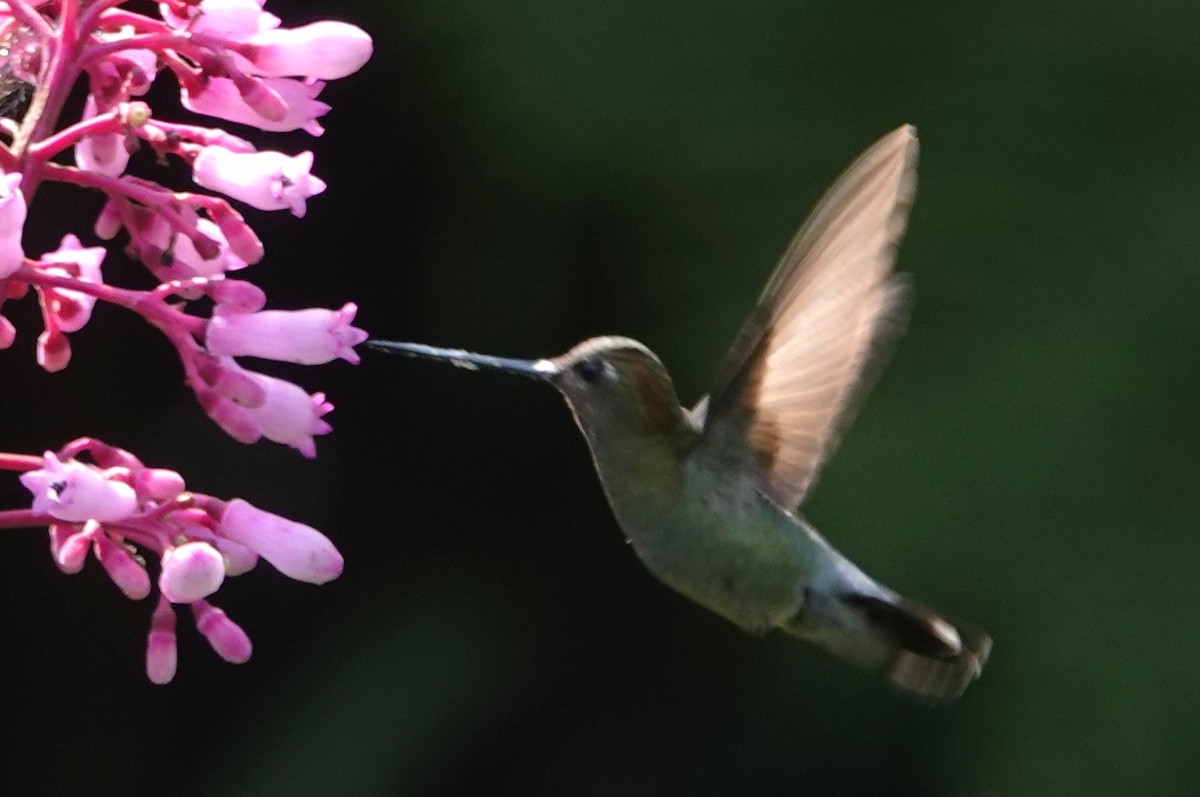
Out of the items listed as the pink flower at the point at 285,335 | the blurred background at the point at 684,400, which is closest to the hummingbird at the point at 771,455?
the pink flower at the point at 285,335

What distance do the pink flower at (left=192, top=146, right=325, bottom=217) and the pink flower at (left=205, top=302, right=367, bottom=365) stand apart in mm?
89

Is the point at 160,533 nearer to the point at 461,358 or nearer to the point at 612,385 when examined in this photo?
the point at 461,358

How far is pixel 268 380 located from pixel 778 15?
2.36m

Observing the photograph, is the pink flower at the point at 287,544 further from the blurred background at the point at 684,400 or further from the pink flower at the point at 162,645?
the blurred background at the point at 684,400

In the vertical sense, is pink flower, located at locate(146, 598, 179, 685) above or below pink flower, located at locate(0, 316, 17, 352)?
below

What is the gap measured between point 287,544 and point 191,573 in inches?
5.5

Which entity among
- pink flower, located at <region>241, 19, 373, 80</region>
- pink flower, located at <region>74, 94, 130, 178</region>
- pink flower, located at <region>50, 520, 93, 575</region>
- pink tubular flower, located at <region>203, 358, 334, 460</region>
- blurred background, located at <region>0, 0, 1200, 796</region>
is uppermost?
pink flower, located at <region>241, 19, 373, 80</region>

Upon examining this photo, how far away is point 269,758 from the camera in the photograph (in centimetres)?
364

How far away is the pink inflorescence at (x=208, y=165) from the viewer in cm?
126

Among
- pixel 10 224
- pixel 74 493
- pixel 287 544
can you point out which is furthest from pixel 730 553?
pixel 10 224

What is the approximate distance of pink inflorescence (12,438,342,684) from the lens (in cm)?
118

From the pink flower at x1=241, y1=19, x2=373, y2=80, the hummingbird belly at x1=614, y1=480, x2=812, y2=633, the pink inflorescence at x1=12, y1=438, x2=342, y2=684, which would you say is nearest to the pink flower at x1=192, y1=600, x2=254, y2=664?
the pink inflorescence at x1=12, y1=438, x2=342, y2=684

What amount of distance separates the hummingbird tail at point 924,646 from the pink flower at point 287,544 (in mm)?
753

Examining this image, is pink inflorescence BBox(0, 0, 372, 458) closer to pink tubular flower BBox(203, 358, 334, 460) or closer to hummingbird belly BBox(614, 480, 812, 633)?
pink tubular flower BBox(203, 358, 334, 460)
